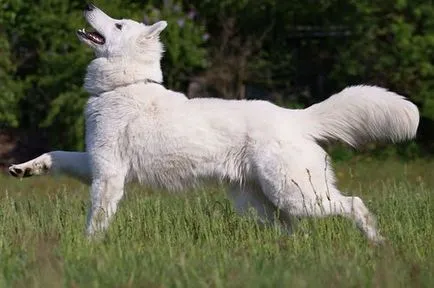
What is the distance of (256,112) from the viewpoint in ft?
25.8

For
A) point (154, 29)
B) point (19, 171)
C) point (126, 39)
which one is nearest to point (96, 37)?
point (126, 39)

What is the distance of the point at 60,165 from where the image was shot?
8156mm

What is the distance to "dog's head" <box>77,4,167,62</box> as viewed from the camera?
826cm

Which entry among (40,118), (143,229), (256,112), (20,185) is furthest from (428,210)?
(40,118)

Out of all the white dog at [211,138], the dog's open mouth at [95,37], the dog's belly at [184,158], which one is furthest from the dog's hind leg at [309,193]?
the dog's open mouth at [95,37]

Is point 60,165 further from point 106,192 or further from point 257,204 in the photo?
point 257,204

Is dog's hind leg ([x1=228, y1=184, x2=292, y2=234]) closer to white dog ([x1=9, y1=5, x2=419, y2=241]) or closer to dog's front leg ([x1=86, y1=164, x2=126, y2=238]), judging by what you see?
white dog ([x1=9, y1=5, x2=419, y2=241])

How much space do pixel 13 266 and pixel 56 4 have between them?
1181cm

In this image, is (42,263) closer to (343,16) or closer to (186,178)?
(186,178)

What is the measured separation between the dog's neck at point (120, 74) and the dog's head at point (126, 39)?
55 millimetres

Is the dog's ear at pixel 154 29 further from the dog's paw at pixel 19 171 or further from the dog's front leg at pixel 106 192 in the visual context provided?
the dog's paw at pixel 19 171

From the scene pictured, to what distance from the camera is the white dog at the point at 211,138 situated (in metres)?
7.79

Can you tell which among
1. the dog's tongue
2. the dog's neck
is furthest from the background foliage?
the dog's neck

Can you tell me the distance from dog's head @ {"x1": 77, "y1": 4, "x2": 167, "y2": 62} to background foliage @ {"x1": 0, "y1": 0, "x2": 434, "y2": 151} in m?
8.40
